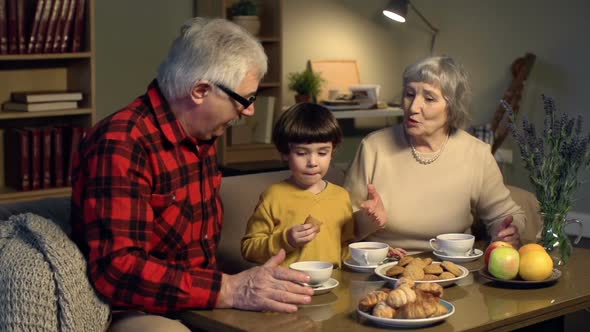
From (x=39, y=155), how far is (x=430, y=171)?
2454mm

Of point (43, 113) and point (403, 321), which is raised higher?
A: point (43, 113)

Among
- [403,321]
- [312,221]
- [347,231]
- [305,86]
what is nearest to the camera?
[403,321]

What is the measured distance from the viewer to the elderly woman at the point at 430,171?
2.79 meters

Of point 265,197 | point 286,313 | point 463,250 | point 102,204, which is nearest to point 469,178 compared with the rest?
point 463,250

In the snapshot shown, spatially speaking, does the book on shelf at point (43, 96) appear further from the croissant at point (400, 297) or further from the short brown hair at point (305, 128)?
the croissant at point (400, 297)

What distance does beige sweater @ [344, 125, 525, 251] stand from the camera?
2.83 metres

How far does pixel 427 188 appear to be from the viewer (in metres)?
2.83

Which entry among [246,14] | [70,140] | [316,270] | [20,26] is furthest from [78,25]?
[316,270]

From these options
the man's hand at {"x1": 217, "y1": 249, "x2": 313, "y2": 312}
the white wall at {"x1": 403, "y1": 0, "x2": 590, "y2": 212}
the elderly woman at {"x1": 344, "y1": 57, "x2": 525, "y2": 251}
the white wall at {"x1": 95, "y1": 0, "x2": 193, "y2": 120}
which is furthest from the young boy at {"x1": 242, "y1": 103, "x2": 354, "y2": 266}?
the white wall at {"x1": 403, "y1": 0, "x2": 590, "y2": 212}

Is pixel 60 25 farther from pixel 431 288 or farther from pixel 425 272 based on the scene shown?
pixel 431 288

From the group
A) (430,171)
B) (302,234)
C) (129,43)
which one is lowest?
(302,234)

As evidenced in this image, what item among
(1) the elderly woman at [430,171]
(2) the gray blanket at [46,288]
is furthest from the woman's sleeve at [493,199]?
(2) the gray blanket at [46,288]

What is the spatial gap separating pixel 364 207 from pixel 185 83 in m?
0.62

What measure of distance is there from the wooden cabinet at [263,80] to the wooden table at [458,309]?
325 centimetres
